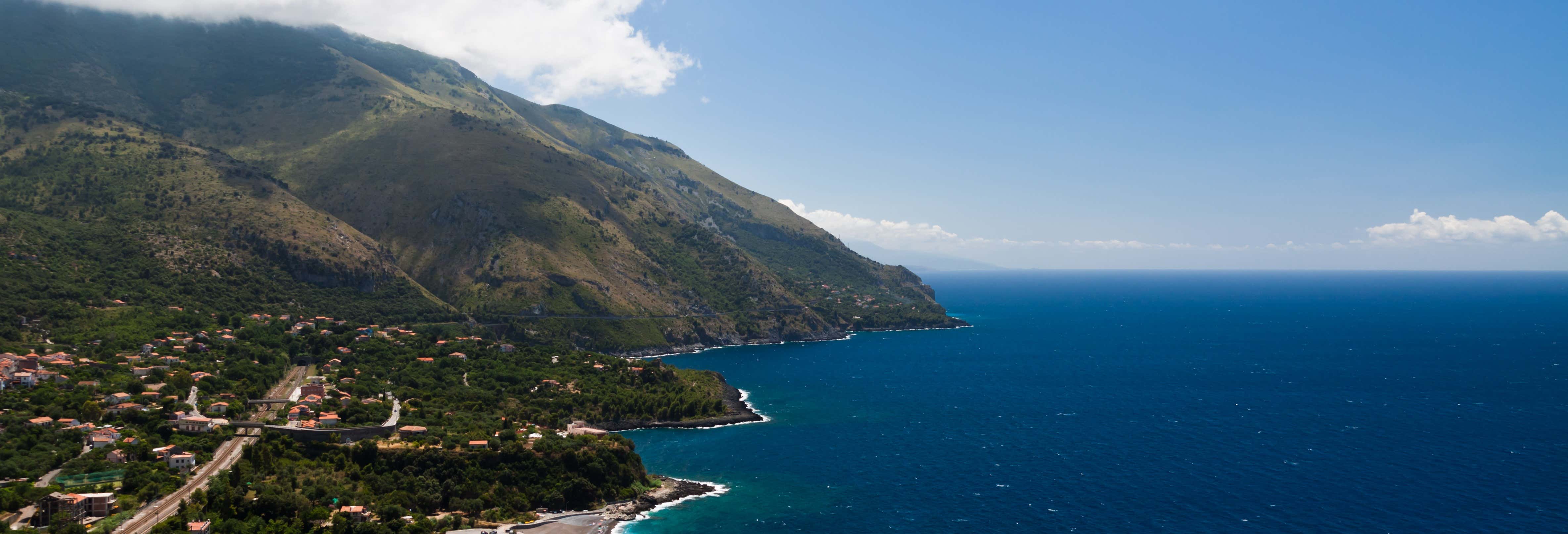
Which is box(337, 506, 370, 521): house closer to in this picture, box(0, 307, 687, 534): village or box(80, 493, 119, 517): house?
box(0, 307, 687, 534): village

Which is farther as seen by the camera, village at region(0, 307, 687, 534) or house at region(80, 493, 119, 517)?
village at region(0, 307, 687, 534)

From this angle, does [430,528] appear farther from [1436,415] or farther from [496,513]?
[1436,415]

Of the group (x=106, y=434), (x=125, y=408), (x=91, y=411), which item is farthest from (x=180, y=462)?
(x=91, y=411)

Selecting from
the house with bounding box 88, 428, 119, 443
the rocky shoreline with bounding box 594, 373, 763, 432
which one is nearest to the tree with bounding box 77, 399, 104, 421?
the house with bounding box 88, 428, 119, 443

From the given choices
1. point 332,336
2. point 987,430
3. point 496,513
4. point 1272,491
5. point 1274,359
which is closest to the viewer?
point 496,513

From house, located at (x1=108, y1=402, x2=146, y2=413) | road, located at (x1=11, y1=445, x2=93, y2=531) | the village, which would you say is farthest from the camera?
house, located at (x1=108, y1=402, x2=146, y2=413)

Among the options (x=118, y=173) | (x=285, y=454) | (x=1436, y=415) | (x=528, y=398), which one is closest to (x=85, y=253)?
(x=118, y=173)

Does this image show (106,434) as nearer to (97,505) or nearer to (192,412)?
(192,412)
